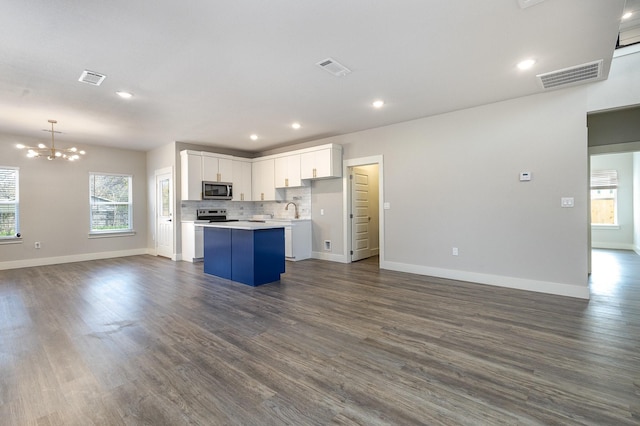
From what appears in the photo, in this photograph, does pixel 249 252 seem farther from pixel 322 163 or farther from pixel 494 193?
pixel 494 193

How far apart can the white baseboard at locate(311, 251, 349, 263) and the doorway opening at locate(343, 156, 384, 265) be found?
87mm

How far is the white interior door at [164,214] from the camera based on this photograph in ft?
23.1

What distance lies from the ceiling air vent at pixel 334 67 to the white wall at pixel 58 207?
666cm

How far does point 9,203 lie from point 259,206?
519 cm

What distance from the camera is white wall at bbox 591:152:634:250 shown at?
7965 mm

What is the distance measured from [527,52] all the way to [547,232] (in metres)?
2.40

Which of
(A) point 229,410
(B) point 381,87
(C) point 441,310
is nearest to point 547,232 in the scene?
(C) point 441,310

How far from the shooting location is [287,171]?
704 centimetres

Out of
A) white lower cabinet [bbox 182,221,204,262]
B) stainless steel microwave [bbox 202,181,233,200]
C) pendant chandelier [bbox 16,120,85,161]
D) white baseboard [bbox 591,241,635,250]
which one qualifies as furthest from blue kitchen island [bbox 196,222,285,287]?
white baseboard [bbox 591,241,635,250]

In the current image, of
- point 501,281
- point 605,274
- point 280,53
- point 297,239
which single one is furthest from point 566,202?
point 297,239

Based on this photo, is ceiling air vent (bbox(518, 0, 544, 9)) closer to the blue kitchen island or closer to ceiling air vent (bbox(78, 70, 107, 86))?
the blue kitchen island

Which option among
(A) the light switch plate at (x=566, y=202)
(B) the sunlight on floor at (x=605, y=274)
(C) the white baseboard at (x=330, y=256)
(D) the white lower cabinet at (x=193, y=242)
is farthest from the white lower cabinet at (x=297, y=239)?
(B) the sunlight on floor at (x=605, y=274)

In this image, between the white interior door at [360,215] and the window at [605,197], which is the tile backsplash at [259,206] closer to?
the white interior door at [360,215]

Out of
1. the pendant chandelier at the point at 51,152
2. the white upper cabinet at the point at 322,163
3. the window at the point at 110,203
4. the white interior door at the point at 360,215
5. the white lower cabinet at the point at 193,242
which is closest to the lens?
the pendant chandelier at the point at 51,152
